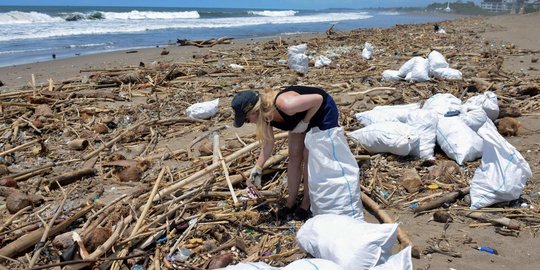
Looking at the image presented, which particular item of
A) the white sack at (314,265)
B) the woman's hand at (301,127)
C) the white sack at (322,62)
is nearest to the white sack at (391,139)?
the woman's hand at (301,127)

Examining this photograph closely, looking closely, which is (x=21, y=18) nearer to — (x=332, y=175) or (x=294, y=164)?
(x=294, y=164)

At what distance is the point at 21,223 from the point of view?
149 inches

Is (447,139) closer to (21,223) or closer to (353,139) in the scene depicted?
(353,139)

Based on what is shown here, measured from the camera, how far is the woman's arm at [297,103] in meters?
3.38

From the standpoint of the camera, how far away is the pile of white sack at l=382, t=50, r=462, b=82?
778cm

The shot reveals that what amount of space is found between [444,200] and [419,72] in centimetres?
440

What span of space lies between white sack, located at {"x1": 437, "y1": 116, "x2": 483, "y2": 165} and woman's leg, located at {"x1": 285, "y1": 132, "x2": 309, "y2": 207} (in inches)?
71.4

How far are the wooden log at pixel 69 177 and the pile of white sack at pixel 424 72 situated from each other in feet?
18.3

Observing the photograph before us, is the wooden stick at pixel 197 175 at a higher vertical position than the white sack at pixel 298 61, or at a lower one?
lower

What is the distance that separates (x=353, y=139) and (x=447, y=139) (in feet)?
3.24

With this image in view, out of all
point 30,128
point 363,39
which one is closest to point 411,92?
point 30,128

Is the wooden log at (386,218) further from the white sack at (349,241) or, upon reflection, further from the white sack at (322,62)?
the white sack at (322,62)

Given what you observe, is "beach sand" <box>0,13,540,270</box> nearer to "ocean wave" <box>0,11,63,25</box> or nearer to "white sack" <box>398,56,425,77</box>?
"white sack" <box>398,56,425,77</box>

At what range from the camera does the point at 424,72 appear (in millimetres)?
7844
